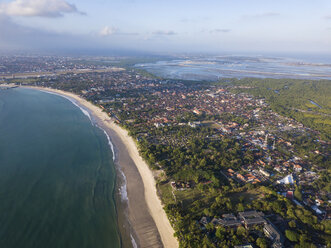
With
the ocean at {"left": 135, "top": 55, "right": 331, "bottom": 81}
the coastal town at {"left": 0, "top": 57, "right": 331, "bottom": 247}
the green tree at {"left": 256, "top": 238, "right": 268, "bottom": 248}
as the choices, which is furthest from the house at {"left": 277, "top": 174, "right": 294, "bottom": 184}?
the ocean at {"left": 135, "top": 55, "right": 331, "bottom": 81}

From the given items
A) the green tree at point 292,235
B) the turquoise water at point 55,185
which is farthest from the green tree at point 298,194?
the turquoise water at point 55,185

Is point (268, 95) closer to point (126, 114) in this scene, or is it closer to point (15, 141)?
point (126, 114)

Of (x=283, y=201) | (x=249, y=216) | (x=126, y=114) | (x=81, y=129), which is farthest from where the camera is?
(x=126, y=114)

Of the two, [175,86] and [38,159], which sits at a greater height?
[175,86]

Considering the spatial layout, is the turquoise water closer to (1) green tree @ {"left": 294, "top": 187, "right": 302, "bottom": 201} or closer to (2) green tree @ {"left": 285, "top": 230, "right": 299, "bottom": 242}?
(2) green tree @ {"left": 285, "top": 230, "right": 299, "bottom": 242}

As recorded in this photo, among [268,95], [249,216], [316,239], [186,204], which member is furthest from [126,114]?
[268,95]

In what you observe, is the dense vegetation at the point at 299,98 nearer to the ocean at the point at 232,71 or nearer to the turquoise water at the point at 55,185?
the ocean at the point at 232,71
